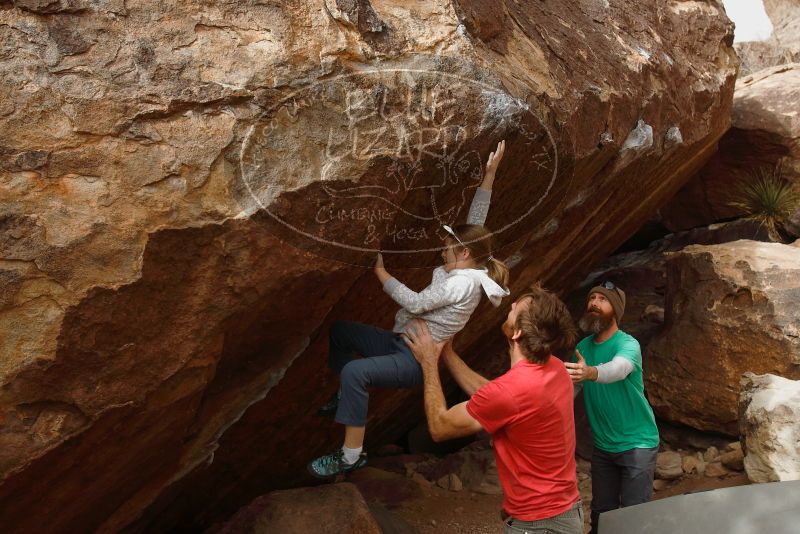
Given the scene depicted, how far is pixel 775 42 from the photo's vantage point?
51.4 feet

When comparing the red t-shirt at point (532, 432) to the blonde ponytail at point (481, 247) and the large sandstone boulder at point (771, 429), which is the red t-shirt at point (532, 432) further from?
the large sandstone boulder at point (771, 429)

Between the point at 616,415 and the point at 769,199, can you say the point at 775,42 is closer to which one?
the point at 769,199

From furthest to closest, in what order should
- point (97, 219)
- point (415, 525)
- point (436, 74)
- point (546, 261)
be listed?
1. point (546, 261)
2. point (415, 525)
3. point (436, 74)
4. point (97, 219)

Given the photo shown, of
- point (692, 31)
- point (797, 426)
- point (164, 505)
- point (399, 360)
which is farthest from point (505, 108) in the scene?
point (692, 31)

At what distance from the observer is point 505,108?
340 cm

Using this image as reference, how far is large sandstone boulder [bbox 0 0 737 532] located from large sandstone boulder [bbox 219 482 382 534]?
1.21ft

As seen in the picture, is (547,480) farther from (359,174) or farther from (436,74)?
(436,74)

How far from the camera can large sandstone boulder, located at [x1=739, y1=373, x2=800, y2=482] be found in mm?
4242

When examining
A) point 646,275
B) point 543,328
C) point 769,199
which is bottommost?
point 646,275

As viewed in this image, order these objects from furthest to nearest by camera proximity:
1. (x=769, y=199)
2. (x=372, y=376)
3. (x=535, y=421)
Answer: (x=769, y=199) → (x=372, y=376) → (x=535, y=421)

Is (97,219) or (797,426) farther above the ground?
(97,219)

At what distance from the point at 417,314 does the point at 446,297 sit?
171mm

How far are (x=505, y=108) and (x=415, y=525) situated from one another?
2.64 m

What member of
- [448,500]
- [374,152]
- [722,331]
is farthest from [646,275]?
[374,152]
